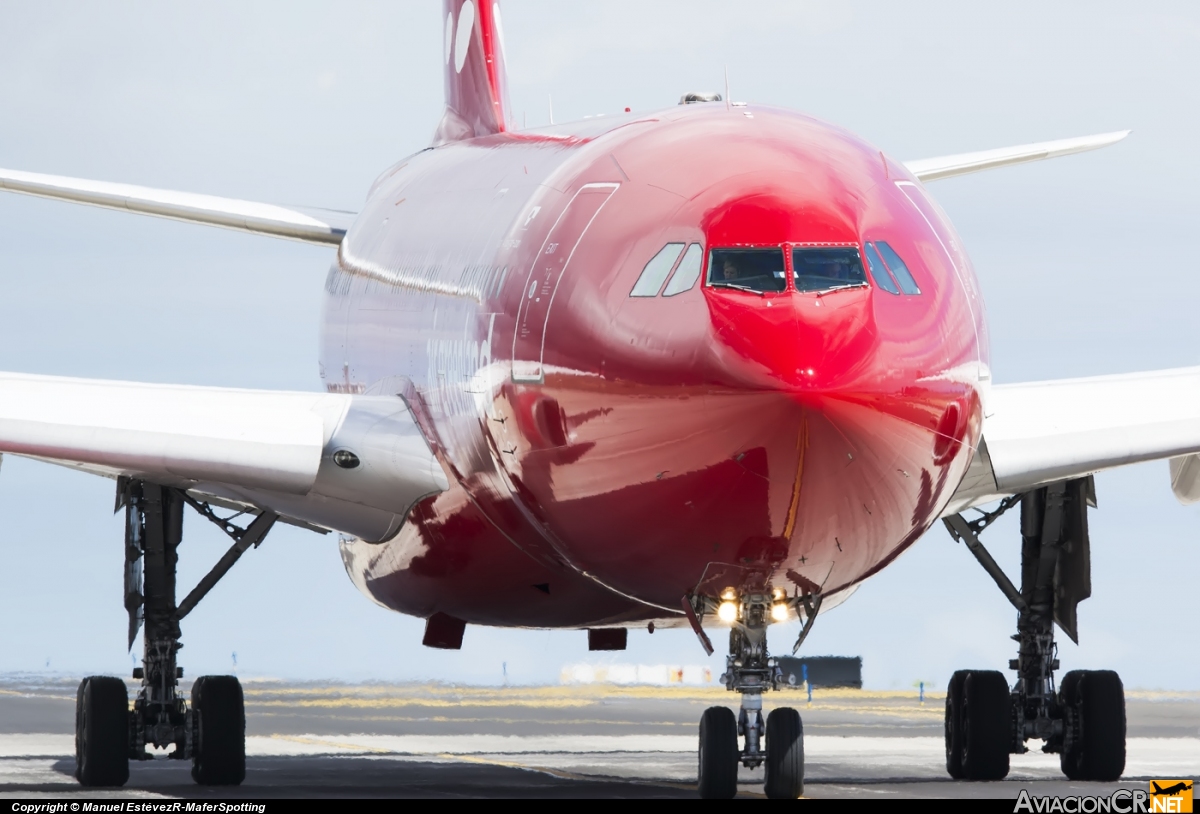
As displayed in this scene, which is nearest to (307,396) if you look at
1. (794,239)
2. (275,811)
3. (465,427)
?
(465,427)

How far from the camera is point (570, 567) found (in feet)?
58.3

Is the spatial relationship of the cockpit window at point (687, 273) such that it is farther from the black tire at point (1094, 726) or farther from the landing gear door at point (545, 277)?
the black tire at point (1094, 726)

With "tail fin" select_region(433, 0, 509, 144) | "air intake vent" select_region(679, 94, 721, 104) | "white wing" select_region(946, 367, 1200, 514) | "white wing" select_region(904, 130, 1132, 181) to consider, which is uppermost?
"tail fin" select_region(433, 0, 509, 144)

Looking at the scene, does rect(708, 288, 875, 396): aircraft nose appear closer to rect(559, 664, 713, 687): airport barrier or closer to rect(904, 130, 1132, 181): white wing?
rect(904, 130, 1132, 181): white wing

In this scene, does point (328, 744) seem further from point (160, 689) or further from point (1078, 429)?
point (1078, 429)

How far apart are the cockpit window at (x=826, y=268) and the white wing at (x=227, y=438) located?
15.6ft

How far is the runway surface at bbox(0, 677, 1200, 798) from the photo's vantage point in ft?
66.0

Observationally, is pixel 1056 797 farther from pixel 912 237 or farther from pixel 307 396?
pixel 307 396

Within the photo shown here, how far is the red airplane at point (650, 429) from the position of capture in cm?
1500

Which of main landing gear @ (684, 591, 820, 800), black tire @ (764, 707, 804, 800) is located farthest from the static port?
black tire @ (764, 707, 804, 800)

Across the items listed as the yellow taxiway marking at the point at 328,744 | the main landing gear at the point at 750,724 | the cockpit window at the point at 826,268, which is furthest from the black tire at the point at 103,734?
the cockpit window at the point at 826,268

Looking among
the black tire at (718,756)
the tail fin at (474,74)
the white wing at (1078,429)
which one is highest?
the tail fin at (474,74)

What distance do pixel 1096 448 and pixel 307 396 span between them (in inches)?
254

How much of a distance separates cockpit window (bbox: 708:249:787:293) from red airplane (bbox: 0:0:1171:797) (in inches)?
0.6
